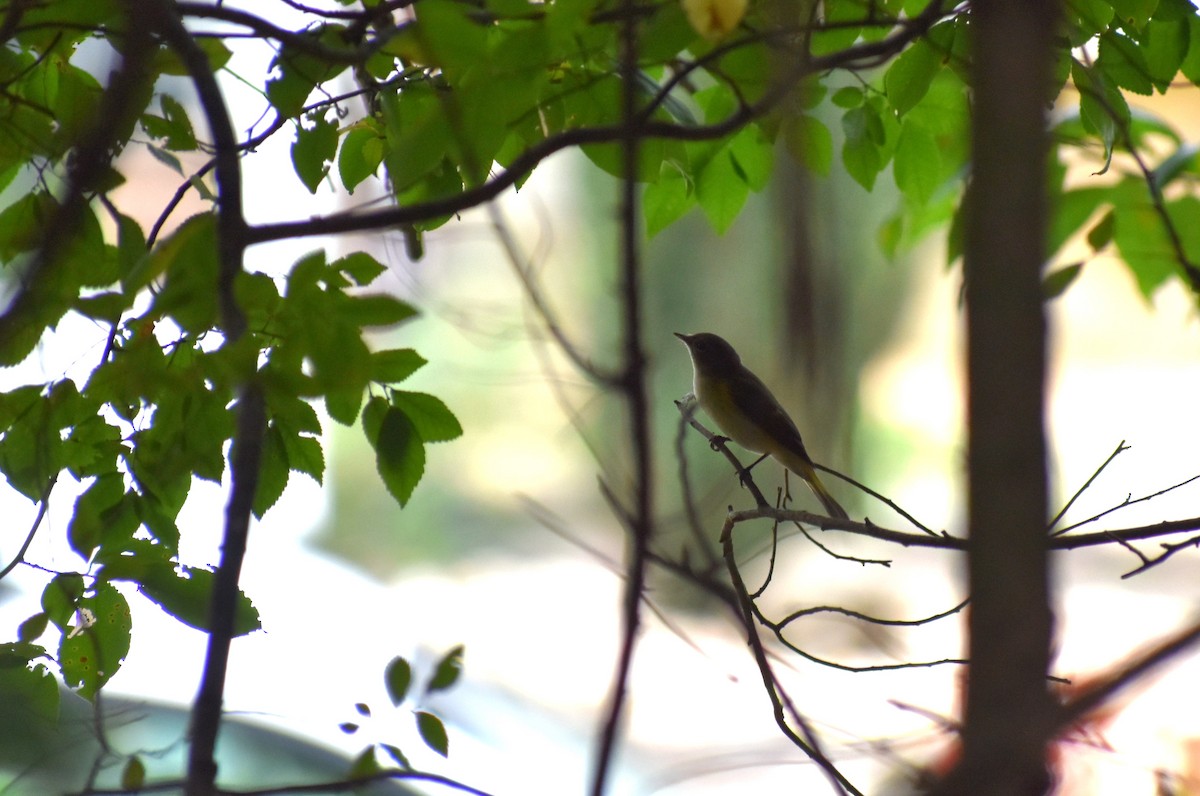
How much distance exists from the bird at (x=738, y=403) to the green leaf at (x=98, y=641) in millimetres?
3363

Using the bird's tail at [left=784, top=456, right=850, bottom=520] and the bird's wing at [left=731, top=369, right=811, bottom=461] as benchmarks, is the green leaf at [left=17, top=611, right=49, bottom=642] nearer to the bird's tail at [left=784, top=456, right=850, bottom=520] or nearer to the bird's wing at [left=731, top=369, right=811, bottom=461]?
the bird's tail at [left=784, top=456, right=850, bottom=520]

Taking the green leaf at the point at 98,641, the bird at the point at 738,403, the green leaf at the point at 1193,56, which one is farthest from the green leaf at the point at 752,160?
the bird at the point at 738,403

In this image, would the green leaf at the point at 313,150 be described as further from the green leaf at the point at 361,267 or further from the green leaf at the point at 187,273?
the green leaf at the point at 187,273

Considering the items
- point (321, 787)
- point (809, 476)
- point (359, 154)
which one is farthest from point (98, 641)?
point (809, 476)

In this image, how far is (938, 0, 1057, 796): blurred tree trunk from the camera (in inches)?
26.1

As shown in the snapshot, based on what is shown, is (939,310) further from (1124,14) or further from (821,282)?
(821,282)

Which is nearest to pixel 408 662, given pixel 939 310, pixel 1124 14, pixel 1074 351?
pixel 1124 14

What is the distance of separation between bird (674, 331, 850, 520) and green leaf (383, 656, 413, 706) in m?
3.40

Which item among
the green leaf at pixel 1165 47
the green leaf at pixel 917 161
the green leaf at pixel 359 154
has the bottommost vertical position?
the green leaf at pixel 359 154

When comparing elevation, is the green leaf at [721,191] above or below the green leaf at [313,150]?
above

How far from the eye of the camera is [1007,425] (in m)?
0.69

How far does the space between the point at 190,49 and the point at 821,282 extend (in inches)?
40.3

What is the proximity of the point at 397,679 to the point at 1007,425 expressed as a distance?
4.04 feet

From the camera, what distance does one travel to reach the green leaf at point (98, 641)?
1951 millimetres
